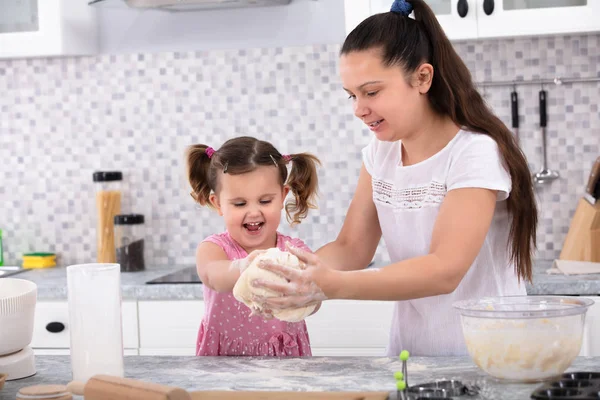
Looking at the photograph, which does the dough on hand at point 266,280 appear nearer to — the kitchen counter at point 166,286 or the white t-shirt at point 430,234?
the white t-shirt at point 430,234

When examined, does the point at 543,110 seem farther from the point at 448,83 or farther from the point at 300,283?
the point at 300,283

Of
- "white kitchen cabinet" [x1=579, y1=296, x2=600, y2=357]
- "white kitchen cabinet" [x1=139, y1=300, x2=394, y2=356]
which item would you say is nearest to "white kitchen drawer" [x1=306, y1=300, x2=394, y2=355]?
"white kitchen cabinet" [x1=139, y1=300, x2=394, y2=356]

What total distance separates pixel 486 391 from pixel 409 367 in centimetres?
22

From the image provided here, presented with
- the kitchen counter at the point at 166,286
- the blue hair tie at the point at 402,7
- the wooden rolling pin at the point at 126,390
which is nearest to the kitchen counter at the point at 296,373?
the wooden rolling pin at the point at 126,390

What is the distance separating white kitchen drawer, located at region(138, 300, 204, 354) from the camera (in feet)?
8.88

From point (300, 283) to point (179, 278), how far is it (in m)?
1.38

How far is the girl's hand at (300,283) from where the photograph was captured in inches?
60.1

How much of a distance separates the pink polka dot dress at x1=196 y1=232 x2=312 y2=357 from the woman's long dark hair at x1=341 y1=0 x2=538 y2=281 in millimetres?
533

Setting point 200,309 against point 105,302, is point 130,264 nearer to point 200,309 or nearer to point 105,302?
point 200,309

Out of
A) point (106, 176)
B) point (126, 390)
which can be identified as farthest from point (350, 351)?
point (126, 390)

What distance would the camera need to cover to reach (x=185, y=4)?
288 centimetres

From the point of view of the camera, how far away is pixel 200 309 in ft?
8.86

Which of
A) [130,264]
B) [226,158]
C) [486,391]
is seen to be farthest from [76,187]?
[486,391]

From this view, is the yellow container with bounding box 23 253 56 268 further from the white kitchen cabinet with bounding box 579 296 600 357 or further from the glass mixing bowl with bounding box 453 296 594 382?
the glass mixing bowl with bounding box 453 296 594 382
